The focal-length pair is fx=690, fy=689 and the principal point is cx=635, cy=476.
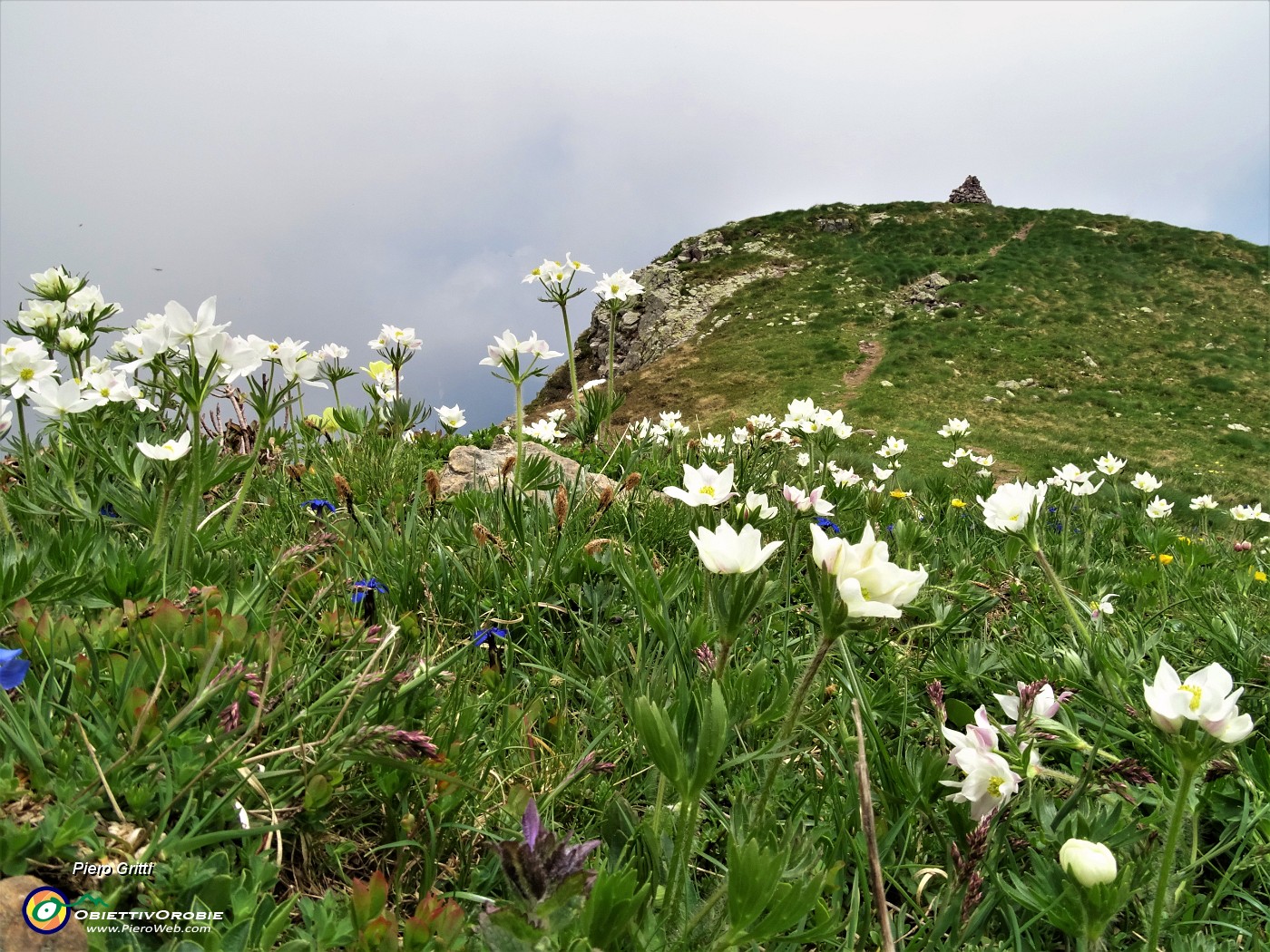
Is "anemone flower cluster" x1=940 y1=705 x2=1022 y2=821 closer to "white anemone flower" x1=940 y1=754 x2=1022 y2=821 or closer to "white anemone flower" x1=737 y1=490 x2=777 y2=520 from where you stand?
"white anemone flower" x1=940 y1=754 x2=1022 y2=821

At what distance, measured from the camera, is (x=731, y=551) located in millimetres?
1236

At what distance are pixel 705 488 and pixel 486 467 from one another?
3103mm

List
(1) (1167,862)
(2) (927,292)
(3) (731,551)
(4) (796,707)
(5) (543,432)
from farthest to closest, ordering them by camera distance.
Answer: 1. (2) (927,292)
2. (5) (543,432)
3. (3) (731,551)
4. (4) (796,707)
5. (1) (1167,862)

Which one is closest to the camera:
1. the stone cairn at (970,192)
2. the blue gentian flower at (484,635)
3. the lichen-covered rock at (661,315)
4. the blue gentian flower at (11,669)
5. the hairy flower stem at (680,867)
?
the hairy flower stem at (680,867)

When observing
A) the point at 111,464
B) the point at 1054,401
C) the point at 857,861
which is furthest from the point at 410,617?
the point at 1054,401

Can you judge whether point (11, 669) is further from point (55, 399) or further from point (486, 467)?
point (486, 467)

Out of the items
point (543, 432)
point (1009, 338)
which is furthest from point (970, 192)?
point (543, 432)

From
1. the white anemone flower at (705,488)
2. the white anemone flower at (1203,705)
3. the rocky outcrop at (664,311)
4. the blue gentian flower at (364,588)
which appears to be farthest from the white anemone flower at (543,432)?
the rocky outcrop at (664,311)

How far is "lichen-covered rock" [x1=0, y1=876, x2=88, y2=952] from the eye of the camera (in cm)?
86

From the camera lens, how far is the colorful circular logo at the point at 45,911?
89 cm

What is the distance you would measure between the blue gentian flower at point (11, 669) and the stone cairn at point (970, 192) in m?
59.1

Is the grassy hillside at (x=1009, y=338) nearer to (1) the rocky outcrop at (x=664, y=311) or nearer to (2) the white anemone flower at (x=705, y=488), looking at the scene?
(1) the rocky outcrop at (x=664, y=311)

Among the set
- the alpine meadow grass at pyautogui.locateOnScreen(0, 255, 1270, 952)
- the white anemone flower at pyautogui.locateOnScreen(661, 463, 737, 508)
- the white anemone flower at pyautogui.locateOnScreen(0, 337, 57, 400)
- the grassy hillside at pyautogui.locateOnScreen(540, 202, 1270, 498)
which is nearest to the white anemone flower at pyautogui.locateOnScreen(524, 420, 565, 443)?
the alpine meadow grass at pyautogui.locateOnScreen(0, 255, 1270, 952)

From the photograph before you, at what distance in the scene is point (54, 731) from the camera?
1206 millimetres
